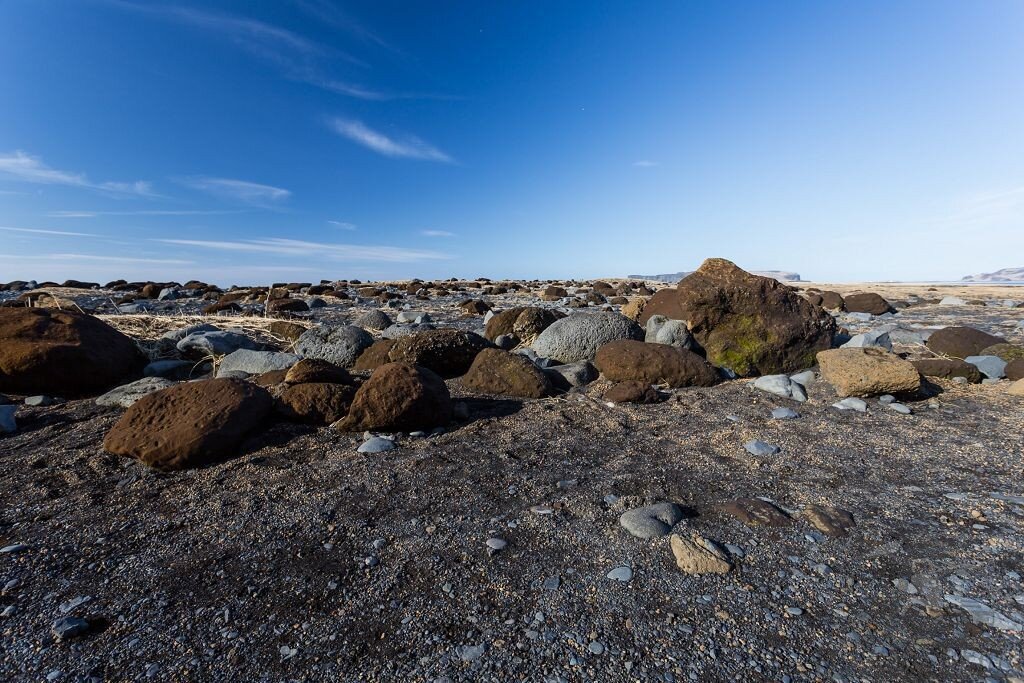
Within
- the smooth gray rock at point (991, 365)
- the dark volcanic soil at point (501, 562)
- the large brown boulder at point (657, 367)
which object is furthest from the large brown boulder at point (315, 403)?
the smooth gray rock at point (991, 365)

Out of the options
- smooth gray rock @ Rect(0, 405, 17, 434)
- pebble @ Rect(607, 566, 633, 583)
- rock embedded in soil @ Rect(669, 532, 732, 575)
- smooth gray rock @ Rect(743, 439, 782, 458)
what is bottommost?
smooth gray rock @ Rect(743, 439, 782, 458)

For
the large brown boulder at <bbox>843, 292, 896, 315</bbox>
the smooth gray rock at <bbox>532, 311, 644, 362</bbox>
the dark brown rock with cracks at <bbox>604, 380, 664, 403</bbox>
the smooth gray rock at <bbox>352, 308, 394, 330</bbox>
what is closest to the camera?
the dark brown rock with cracks at <bbox>604, 380, 664, 403</bbox>

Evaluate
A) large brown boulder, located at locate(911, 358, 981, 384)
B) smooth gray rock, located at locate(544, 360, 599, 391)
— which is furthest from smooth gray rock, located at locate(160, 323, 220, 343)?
large brown boulder, located at locate(911, 358, 981, 384)

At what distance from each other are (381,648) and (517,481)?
1275 millimetres

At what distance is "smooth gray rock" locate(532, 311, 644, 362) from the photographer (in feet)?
18.8

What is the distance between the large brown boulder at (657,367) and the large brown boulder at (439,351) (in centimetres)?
155

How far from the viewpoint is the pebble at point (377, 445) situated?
10.2 feet

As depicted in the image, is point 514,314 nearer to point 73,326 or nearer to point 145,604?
point 73,326

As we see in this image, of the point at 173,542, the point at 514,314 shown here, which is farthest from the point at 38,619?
the point at 514,314

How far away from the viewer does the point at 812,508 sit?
2348 mm

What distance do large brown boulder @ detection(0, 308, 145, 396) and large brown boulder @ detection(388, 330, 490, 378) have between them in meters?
2.89

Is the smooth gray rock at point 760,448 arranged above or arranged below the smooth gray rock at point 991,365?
below

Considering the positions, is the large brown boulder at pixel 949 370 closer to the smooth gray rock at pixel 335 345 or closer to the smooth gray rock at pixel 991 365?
the smooth gray rock at pixel 991 365

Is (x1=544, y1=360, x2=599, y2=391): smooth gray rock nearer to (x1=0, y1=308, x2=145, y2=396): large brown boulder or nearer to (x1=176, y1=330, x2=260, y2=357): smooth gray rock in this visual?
(x1=176, y1=330, x2=260, y2=357): smooth gray rock
